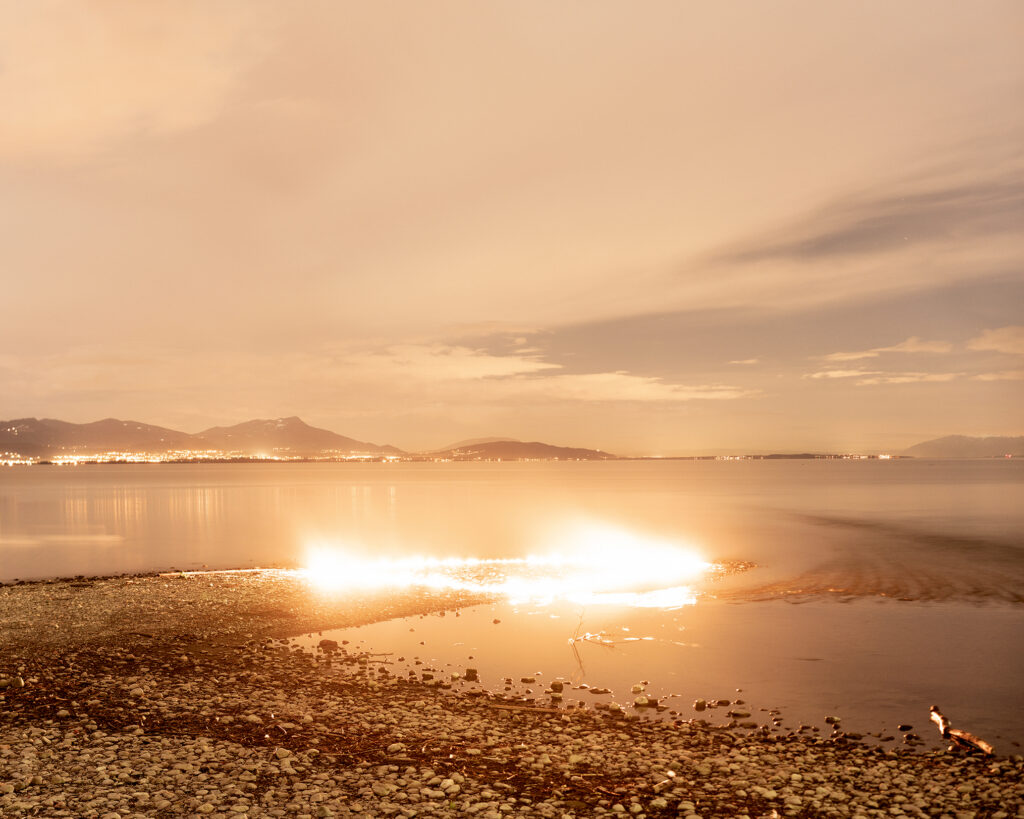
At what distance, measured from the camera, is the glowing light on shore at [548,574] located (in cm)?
3028

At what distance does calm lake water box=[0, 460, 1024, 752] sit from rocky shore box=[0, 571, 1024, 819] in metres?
2.58

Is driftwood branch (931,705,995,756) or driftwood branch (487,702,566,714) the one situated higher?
driftwood branch (487,702,566,714)

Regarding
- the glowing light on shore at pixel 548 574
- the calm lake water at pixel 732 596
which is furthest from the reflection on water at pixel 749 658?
the glowing light on shore at pixel 548 574

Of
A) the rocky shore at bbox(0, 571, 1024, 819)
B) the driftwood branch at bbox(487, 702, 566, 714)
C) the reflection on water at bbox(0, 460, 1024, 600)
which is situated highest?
the rocky shore at bbox(0, 571, 1024, 819)

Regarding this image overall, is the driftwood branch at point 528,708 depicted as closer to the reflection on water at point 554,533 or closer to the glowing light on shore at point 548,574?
the glowing light on shore at point 548,574

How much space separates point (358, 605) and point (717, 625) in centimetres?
1277

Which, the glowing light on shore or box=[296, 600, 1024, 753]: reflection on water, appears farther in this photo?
the glowing light on shore

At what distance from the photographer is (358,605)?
26.9 metres

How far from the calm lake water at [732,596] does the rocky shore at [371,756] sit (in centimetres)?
258

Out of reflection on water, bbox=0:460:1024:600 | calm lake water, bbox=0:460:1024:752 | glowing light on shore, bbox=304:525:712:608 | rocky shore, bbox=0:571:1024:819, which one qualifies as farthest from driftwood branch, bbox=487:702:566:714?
reflection on water, bbox=0:460:1024:600

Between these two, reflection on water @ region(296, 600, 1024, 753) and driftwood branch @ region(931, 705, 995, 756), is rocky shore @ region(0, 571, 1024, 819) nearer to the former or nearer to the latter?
driftwood branch @ region(931, 705, 995, 756)

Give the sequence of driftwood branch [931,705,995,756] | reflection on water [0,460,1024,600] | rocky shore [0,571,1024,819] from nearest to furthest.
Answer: rocky shore [0,571,1024,819] → driftwood branch [931,705,995,756] → reflection on water [0,460,1024,600]

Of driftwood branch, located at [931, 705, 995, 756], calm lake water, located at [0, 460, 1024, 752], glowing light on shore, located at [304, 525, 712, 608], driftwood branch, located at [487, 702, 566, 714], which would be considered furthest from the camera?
glowing light on shore, located at [304, 525, 712, 608]

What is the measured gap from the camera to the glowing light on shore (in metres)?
30.3
